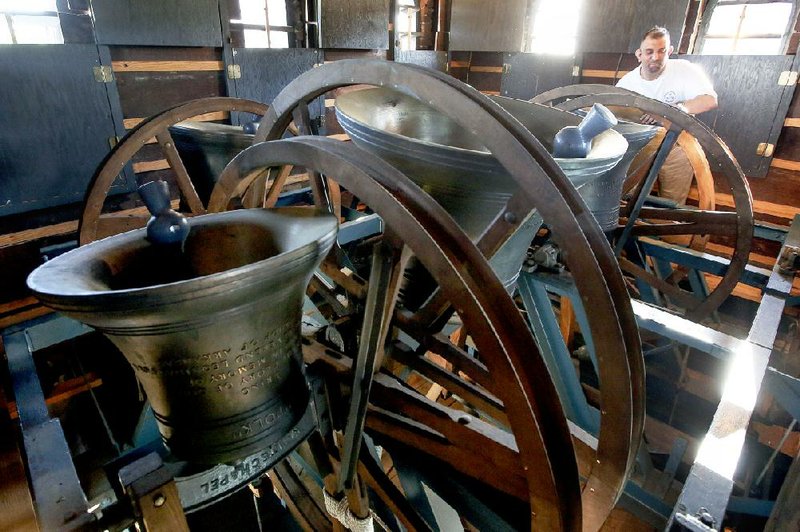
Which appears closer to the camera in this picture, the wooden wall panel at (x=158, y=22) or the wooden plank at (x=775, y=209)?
the wooden wall panel at (x=158, y=22)

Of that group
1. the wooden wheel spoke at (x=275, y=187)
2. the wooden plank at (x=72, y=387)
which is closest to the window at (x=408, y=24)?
the wooden wheel spoke at (x=275, y=187)

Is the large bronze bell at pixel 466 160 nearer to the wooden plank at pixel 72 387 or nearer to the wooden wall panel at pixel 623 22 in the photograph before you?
the wooden plank at pixel 72 387

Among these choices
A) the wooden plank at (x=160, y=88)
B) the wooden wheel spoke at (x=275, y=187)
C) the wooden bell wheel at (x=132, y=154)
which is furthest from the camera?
the wooden plank at (x=160, y=88)

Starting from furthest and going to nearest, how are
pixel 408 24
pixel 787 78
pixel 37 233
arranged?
pixel 408 24 < pixel 787 78 < pixel 37 233

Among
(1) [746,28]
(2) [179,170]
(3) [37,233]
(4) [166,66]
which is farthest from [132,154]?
(1) [746,28]

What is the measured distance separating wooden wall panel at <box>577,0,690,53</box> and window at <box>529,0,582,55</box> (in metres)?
0.22

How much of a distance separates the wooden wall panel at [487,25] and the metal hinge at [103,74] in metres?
5.15

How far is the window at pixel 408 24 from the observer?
684 cm

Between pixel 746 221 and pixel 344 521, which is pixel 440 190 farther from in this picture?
pixel 746 221

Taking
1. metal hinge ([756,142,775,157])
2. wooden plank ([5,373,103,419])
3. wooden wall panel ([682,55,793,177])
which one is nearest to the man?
wooden wall panel ([682,55,793,177])

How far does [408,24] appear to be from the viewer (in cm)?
708

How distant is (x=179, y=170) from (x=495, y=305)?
85.9 inches

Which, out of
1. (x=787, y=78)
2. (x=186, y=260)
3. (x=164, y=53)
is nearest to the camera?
(x=186, y=260)

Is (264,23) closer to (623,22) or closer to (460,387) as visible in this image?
(623,22)
